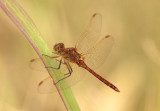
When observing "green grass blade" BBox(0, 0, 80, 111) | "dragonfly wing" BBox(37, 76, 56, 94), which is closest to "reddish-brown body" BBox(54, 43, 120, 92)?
"dragonfly wing" BBox(37, 76, 56, 94)

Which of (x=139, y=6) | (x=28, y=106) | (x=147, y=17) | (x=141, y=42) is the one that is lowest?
(x=28, y=106)

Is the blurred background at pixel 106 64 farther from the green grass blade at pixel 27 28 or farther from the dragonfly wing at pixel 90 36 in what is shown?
the green grass blade at pixel 27 28

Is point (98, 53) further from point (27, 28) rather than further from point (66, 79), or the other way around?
point (27, 28)

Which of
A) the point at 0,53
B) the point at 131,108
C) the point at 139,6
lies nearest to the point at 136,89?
the point at 131,108

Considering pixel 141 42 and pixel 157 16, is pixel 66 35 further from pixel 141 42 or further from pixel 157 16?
pixel 157 16

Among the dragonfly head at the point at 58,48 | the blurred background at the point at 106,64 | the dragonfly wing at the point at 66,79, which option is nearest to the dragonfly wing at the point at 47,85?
the dragonfly wing at the point at 66,79

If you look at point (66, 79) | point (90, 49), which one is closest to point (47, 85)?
point (66, 79)
